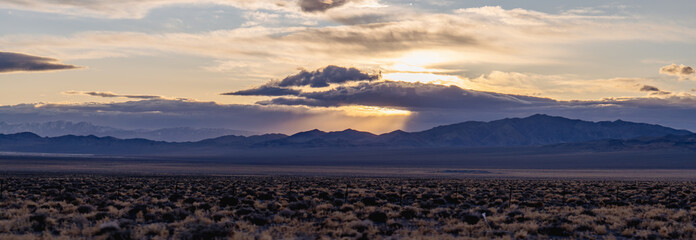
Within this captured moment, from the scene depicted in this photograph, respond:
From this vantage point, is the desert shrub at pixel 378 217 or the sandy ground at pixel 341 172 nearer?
the desert shrub at pixel 378 217

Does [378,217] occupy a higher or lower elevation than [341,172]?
lower

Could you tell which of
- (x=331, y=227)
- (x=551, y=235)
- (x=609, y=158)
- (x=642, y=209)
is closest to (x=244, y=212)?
(x=331, y=227)

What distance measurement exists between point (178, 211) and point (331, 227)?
19.6 ft

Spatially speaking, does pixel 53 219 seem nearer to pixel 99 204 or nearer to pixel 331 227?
pixel 99 204

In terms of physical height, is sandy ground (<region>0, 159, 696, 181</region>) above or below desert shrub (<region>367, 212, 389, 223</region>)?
above

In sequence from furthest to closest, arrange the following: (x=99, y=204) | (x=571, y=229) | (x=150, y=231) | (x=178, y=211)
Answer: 1. (x=99, y=204)
2. (x=178, y=211)
3. (x=571, y=229)
4. (x=150, y=231)

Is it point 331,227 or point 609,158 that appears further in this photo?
point 609,158

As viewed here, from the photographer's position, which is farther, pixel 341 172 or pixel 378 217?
pixel 341 172

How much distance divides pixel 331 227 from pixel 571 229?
681 cm

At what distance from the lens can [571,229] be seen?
18.2m

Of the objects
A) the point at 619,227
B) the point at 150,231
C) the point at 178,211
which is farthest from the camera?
the point at 178,211

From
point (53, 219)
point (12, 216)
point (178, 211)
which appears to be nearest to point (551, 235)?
point (178, 211)

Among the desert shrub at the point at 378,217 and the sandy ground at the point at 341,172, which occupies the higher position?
the sandy ground at the point at 341,172

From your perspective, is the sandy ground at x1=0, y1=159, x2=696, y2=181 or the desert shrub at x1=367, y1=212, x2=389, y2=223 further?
the sandy ground at x1=0, y1=159, x2=696, y2=181
